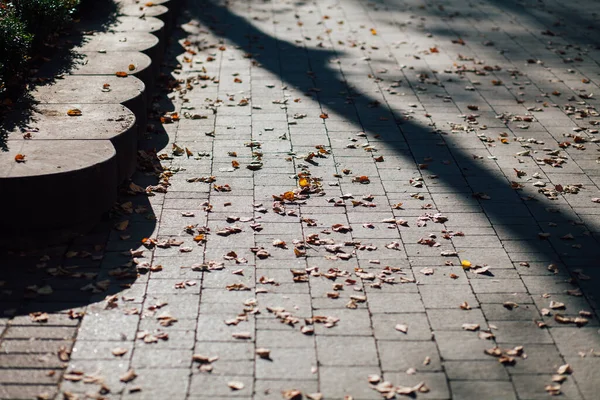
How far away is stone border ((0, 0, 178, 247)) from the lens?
18.1ft

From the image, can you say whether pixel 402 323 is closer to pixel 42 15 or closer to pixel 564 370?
pixel 564 370

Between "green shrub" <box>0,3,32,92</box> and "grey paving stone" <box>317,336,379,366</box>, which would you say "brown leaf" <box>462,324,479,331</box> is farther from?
"green shrub" <box>0,3,32,92</box>

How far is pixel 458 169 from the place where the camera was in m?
7.30

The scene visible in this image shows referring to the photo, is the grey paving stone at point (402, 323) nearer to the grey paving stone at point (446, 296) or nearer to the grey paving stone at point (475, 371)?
the grey paving stone at point (446, 296)

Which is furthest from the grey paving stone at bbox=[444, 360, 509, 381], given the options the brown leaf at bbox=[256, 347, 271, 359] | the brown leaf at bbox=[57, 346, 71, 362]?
the brown leaf at bbox=[57, 346, 71, 362]

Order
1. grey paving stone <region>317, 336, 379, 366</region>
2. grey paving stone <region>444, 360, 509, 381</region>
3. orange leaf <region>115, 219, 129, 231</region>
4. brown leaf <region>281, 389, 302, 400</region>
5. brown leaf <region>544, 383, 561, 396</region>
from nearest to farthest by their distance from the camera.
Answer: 1. brown leaf <region>281, 389, 302, 400</region>
2. brown leaf <region>544, 383, 561, 396</region>
3. grey paving stone <region>444, 360, 509, 381</region>
4. grey paving stone <region>317, 336, 379, 366</region>
5. orange leaf <region>115, 219, 129, 231</region>

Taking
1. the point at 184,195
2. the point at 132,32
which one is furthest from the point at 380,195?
the point at 132,32

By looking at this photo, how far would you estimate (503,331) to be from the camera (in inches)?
191

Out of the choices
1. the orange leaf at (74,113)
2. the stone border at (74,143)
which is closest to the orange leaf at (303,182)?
the stone border at (74,143)

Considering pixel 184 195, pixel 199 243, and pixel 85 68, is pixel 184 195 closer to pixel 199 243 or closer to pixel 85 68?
pixel 199 243

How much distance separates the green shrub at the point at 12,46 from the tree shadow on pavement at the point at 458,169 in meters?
3.27

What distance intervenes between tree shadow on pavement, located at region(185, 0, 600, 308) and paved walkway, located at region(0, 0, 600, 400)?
0.09ft

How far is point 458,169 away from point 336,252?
6.66ft

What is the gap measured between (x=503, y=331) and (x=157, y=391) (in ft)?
6.90
